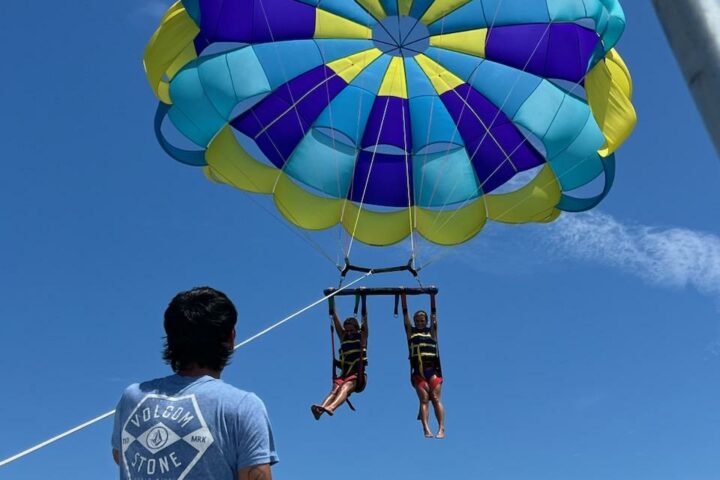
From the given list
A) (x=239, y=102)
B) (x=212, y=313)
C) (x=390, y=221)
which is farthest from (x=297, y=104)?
(x=212, y=313)

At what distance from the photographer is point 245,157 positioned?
29.8 ft

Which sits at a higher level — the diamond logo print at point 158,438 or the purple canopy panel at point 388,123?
the purple canopy panel at point 388,123

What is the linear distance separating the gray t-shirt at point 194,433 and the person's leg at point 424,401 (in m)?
6.52

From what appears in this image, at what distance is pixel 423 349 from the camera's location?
8.49m

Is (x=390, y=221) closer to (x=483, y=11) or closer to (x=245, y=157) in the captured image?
(x=245, y=157)

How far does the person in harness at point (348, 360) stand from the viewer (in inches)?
313

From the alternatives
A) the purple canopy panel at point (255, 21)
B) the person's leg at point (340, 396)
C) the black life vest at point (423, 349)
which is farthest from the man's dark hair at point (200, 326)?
the purple canopy panel at point (255, 21)

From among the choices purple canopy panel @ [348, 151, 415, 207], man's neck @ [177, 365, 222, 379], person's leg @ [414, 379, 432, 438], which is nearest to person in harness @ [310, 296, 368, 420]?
person's leg @ [414, 379, 432, 438]

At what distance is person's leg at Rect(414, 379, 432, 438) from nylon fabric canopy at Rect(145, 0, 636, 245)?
173cm

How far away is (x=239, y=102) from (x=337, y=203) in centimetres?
149

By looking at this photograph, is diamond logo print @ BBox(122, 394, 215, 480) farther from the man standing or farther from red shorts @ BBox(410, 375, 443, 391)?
red shorts @ BBox(410, 375, 443, 391)

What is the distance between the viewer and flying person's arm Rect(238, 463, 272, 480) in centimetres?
188

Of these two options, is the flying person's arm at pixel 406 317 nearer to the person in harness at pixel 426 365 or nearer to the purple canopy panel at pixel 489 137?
the person in harness at pixel 426 365

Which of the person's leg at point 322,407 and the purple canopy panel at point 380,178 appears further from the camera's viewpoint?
the purple canopy panel at point 380,178
